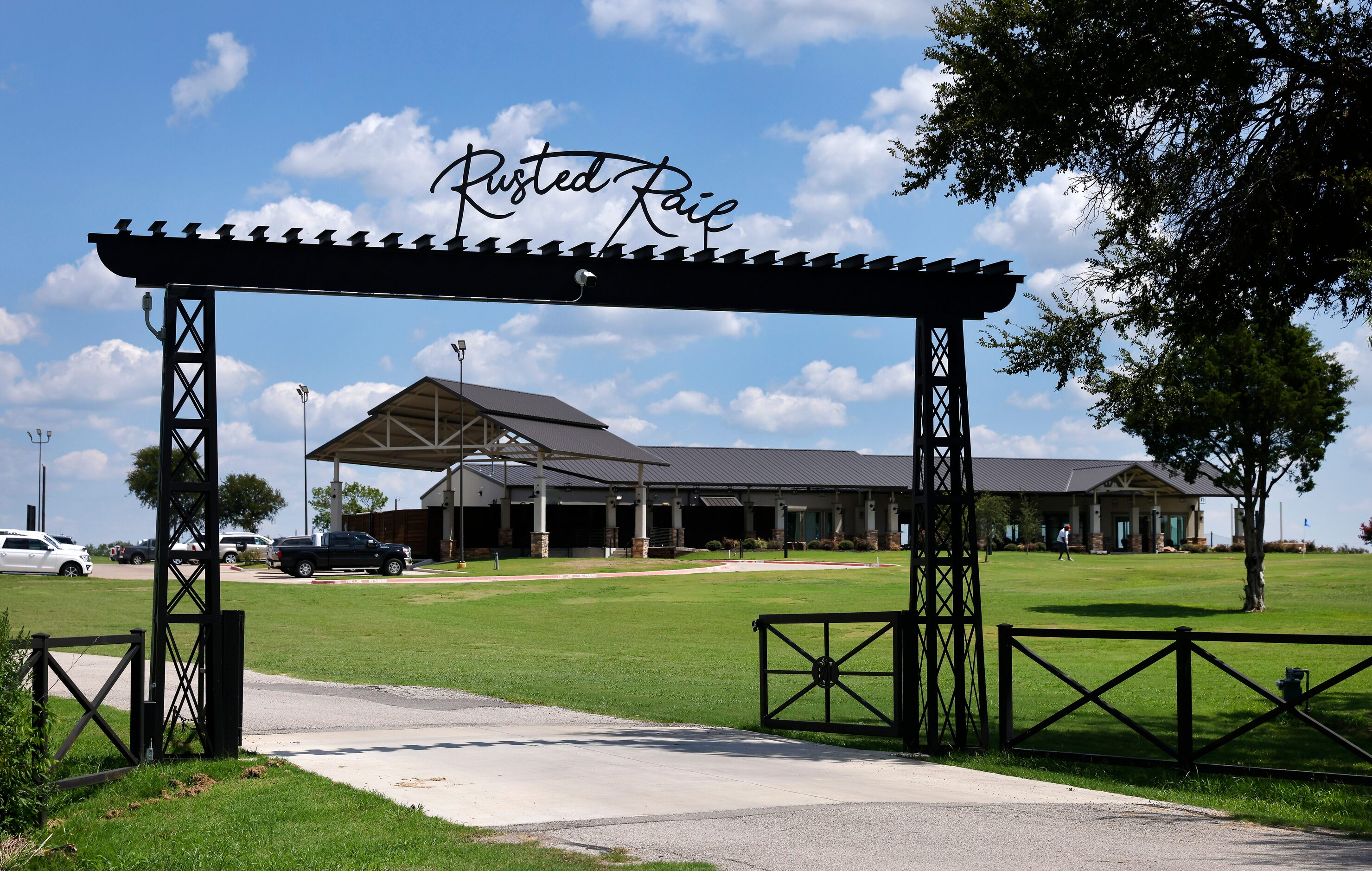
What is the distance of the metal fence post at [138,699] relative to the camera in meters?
10.2

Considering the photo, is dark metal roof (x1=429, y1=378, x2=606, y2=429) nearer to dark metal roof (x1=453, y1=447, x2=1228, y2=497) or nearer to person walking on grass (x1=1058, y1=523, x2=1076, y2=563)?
dark metal roof (x1=453, y1=447, x2=1228, y2=497)

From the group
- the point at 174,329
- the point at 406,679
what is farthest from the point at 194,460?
the point at 406,679

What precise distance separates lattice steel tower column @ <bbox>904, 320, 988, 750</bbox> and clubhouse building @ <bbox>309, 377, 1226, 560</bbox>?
3899 cm

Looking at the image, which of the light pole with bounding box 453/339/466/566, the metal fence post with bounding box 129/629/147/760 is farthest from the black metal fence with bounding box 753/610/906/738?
the light pole with bounding box 453/339/466/566

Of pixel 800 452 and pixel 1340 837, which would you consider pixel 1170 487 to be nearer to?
pixel 800 452

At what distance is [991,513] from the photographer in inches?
2406

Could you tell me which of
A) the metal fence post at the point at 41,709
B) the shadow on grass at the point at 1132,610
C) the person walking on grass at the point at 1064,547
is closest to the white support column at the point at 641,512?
the person walking on grass at the point at 1064,547

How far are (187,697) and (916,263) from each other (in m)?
8.33

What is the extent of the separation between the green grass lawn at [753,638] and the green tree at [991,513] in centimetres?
1160

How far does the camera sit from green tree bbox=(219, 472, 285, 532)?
282 feet

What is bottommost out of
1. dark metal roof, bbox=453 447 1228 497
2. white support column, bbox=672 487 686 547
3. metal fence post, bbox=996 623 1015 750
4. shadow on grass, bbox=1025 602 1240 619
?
shadow on grass, bbox=1025 602 1240 619

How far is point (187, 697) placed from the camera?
10656 millimetres

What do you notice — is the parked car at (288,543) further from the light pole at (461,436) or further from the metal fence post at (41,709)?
the metal fence post at (41,709)

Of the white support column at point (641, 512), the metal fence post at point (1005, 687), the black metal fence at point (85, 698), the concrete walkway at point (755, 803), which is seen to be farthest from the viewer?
the white support column at point (641, 512)
